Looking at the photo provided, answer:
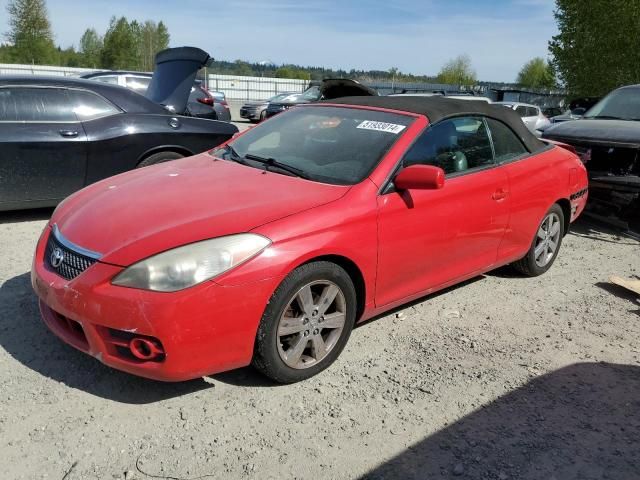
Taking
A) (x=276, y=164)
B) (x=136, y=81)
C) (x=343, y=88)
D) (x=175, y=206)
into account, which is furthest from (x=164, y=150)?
(x=136, y=81)

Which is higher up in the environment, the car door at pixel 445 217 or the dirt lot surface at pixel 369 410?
the car door at pixel 445 217

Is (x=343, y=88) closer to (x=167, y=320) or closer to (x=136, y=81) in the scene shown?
(x=167, y=320)

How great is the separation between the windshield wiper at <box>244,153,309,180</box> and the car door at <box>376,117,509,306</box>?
55 centimetres

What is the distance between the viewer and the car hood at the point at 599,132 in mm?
6395

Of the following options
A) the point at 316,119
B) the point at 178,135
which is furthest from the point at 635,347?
the point at 178,135

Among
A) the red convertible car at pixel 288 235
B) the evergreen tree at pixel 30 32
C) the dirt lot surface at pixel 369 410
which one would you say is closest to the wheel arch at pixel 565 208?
the red convertible car at pixel 288 235

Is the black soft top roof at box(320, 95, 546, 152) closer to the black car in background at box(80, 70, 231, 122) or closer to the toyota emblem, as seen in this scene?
the toyota emblem

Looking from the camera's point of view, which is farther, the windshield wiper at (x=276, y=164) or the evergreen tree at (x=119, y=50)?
the evergreen tree at (x=119, y=50)

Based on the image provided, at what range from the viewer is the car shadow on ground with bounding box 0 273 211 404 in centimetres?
297

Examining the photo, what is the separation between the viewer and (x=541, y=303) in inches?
176

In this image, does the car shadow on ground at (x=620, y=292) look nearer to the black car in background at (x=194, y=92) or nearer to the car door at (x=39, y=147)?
the car door at (x=39, y=147)

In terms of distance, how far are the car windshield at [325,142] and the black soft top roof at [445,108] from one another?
0.15 metres

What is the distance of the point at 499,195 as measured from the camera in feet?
13.7

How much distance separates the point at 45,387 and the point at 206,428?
93 centimetres
